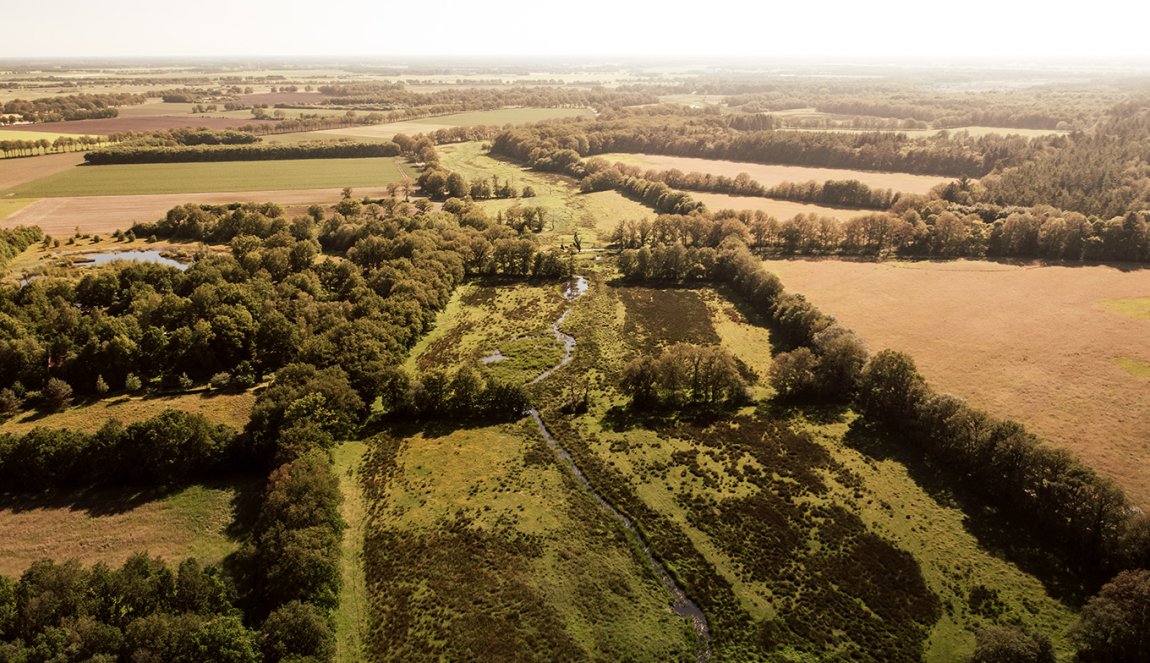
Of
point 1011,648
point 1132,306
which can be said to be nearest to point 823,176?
point 1132,306

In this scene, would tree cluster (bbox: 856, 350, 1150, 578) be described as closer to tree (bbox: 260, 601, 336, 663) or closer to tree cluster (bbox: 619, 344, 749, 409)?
tree cluster (bbox: 619, 344, 749, 409)

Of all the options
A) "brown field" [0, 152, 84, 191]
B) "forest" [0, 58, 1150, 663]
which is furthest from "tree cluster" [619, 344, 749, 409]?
"brown field" [0, 152, 84, 191]

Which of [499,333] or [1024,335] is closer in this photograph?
[1024,335]

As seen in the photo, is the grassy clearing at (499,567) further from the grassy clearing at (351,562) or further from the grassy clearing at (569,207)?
the grassy clearing at (569,207)

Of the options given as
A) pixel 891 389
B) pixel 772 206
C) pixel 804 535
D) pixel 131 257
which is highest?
pixel 772 206

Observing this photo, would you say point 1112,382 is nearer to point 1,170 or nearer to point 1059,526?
point 1059,526

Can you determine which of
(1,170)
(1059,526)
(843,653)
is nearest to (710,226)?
(1059,526)

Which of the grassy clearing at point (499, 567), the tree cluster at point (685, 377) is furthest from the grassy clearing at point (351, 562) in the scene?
the tree cluster at point (685, 377)

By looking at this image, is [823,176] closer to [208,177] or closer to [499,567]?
[499,567]
